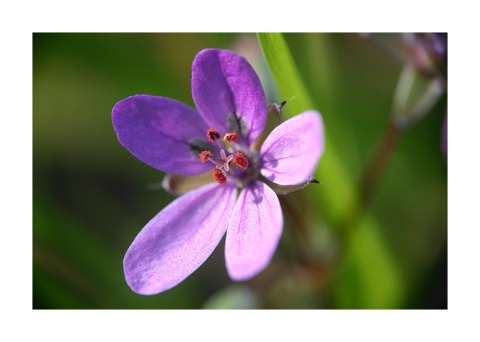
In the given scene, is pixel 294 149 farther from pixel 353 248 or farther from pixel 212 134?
pixel 353 248

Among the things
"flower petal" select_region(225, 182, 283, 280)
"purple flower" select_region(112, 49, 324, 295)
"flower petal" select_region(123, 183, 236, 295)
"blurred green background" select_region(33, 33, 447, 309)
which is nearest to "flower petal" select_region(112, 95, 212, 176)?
"purple flower" select_region(112, 49, 324, 295)

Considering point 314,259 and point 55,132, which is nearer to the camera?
point 314,259

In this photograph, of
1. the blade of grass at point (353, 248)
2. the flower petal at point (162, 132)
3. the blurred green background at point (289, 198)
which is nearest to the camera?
the flower petal at point (162, 132)

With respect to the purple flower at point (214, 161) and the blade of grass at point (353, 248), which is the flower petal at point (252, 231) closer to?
the purple flower at point (214, 161)

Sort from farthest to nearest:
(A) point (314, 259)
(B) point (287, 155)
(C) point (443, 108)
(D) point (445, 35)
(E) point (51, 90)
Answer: (E) point (51, 90) → (C) point (443, 108) → (A) point (314, 259) → (D) point (445, 35) → (B) point (287, 155)

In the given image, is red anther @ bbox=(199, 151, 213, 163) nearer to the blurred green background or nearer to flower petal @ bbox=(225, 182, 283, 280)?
flower petal @ bbox=(225, 182, 283, 280)

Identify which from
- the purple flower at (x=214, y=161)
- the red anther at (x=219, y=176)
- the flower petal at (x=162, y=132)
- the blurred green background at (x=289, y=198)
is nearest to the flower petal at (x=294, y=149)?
the purple flower at (x=214, y=161)

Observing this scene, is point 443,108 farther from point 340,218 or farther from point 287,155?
point 287,155

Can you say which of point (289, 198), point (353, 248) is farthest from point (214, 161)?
point (353, 248)

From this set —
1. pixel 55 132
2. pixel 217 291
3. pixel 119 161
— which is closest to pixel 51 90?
pixel 55 132
